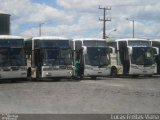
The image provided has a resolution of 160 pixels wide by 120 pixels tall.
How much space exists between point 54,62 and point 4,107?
16.0 metres

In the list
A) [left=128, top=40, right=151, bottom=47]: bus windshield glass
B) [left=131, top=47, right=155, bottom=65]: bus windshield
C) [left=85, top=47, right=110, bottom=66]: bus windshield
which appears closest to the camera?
[left=85, top=47, right=110, bottom=66]: bus windshield

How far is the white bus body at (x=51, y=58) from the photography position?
32.7 metres

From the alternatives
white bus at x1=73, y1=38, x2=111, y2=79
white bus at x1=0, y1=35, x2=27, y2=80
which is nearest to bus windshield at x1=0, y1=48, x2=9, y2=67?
white bus at x1=0, y1=35, x2=27, y2=80

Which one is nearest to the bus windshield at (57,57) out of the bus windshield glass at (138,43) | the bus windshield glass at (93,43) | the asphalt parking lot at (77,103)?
the bus windshield glass at (93,43)

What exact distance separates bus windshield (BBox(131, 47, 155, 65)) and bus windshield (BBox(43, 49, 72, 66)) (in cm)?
747

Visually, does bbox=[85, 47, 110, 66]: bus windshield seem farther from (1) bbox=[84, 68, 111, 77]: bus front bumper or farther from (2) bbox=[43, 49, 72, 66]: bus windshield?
(2) bbox=[43, 49, 72, 66]: bus windshield

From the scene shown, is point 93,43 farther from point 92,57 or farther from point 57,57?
point 57,57

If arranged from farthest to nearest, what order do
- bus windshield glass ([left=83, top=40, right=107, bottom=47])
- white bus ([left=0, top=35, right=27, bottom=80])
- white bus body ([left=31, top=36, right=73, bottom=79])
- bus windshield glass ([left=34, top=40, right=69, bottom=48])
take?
bus windshield glass ([left=83, top=40, right=107, bottom=47])
bus windshield glass ([left=34, top=40, right=69, bottom=48])
white bus body ([left=31, top=36, right=73, bottom=79])
white bus ([left=0, top=35, right=27, bottom=80])

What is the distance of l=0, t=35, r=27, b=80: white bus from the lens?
31438 millimetres

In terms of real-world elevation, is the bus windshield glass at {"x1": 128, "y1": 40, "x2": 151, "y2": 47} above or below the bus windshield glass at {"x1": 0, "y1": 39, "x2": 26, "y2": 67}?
above

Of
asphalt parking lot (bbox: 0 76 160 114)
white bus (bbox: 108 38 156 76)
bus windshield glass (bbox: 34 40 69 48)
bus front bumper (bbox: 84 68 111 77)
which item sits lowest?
asphalt parking lot (bbox: 0 76 160 114)

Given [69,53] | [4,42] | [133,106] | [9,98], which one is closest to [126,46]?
[69,53]

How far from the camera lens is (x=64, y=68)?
108 ft

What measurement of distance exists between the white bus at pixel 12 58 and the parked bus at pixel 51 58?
1.21m
